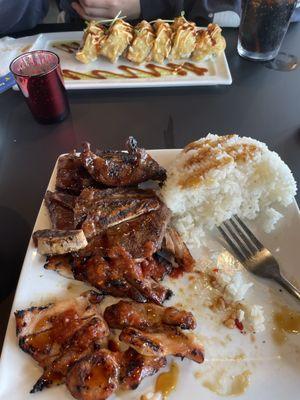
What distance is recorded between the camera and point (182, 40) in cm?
273

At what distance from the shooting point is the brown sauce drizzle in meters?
2.73

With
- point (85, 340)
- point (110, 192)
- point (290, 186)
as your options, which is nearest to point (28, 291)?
point (85, 340)

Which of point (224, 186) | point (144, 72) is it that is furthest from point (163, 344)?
point (144, 72)

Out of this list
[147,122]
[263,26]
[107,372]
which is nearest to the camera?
[107,372]

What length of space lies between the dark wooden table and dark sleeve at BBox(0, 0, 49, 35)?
981mm

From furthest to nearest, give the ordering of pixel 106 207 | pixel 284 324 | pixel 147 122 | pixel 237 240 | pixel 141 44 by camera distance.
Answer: pixel 141 44 < pixel 147 122 < pixel 237 240 < pixel 106 207 < pixel 284 324

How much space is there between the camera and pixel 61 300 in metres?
1.38

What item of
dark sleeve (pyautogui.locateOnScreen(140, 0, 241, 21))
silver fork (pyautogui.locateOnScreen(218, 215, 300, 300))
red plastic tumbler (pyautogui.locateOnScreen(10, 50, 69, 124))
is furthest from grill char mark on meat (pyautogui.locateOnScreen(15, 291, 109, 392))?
dark sleeve (pyautogui.locateOnScreen(140, 0, 241, 21))

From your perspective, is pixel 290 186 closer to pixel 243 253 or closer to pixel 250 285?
pixel 243 253

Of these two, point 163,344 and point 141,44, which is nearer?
point 163,344

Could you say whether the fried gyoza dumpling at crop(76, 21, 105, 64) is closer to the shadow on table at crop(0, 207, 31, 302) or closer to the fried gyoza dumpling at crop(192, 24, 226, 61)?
the fried gyoza dumpling at crop(192, 24, 226, 61)

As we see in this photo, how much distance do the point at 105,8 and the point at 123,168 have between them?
2278mm

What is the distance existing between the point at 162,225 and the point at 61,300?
53 cm

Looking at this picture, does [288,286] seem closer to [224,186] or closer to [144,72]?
[224,186]
